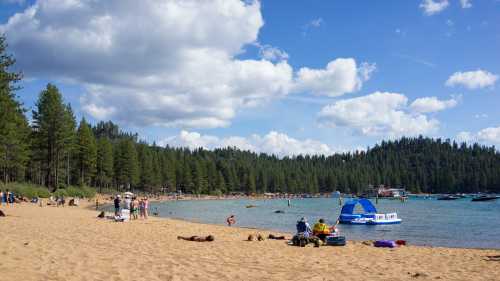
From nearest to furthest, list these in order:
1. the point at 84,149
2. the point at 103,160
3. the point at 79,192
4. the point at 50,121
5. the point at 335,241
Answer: the point at 335,241, the point at 50,121, the point at 79,192, the point at 84,149, the point at 103,160

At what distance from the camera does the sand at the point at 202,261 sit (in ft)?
36.6

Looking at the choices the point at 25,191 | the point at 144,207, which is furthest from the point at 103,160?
the point at 144,207

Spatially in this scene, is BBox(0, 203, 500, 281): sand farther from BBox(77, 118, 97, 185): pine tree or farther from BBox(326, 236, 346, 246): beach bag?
BBox(77, 118, 97, 185): pine tree

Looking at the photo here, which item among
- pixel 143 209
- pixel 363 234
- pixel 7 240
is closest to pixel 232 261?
pixel 7 240

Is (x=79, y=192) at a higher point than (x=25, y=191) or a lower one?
lower

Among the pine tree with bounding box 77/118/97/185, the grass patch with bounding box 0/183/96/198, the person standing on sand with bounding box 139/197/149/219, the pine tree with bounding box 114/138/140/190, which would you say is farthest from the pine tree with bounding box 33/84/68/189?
the pine tree with bounding box 114/138/140/190

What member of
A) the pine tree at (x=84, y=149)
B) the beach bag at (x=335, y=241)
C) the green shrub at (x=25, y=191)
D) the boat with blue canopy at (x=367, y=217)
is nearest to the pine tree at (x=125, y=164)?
the pine tree at (x=84, y=149)

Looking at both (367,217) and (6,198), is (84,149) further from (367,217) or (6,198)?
(367,217)

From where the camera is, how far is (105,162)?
94.2 metres

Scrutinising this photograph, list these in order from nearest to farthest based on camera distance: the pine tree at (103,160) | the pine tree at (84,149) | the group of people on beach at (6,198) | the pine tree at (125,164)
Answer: the group of people on beach at (6,198) → the pine tree at (84,149) → the pine tree at (103,160) → the pine tree at (125,164)

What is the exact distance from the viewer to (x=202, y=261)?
14.2 meters

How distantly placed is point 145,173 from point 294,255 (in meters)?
105

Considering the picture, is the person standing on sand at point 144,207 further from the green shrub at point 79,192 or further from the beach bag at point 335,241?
the green shrub at point 79,192

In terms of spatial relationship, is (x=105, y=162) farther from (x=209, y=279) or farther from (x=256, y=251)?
(x=209, y=279)
